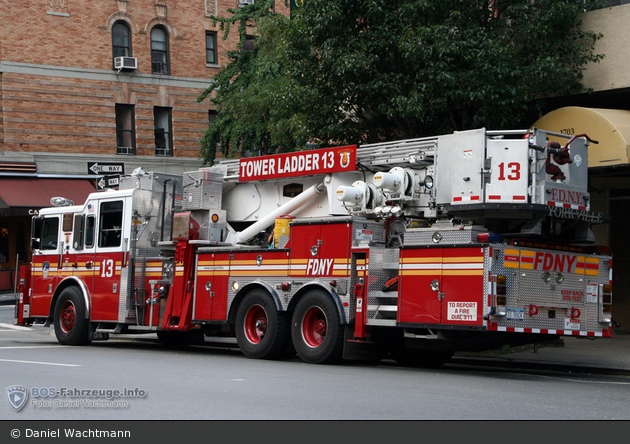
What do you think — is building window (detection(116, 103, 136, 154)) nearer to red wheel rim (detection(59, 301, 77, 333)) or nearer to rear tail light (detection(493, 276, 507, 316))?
red wheel rim (detection(59, 301, 77, 333))

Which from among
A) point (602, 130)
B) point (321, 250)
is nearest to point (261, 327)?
A: point (321, 250)

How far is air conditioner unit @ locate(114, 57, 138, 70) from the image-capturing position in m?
31.8

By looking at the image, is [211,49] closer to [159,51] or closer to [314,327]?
[159,51]

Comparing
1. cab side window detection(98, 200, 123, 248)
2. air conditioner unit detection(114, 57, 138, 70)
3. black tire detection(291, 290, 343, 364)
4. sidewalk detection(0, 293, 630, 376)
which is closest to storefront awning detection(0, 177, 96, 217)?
air conditioner unit detection(114, 57, 138, 70)

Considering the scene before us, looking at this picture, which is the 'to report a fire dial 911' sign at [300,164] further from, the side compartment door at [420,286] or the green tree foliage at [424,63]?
the green tree foliage at [424,63]

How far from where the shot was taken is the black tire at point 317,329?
11914mm

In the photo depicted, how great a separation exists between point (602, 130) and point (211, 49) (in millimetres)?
22932

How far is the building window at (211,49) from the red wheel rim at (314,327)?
23896 mm

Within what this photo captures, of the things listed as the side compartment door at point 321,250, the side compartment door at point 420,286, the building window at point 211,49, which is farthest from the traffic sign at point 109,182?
the building window at point 211,49

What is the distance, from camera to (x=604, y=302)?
1173 cm

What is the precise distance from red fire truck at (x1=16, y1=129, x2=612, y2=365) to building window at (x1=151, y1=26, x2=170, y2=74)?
18.3m

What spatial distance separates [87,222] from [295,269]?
5.40m

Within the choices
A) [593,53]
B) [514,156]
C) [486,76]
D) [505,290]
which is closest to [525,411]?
[505,290]

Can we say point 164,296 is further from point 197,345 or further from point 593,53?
point 593,53
